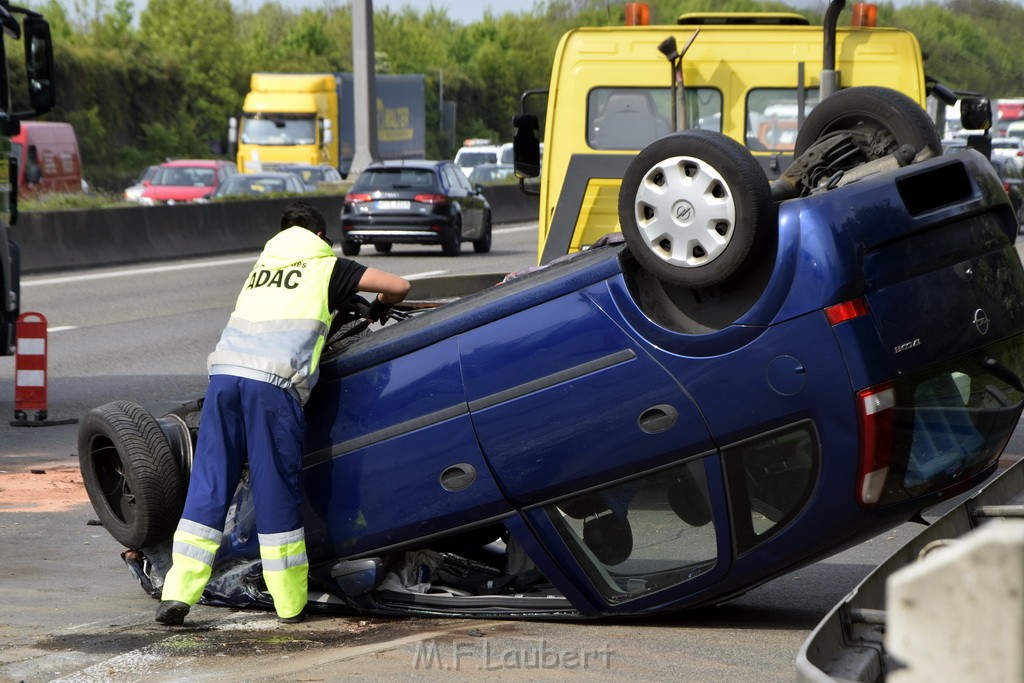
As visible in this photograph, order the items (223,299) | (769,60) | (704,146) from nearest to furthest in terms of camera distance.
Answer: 1. (704,146)
2. (769,60)
3. (223,299)

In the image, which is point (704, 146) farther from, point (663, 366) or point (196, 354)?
point (196, 354)

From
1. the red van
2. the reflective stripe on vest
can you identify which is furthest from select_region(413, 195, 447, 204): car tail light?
the reflective stripe on vest

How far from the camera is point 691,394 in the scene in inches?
197

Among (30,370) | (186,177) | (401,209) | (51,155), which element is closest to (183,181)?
(186,177)

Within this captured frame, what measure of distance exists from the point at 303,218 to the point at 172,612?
1605 mm

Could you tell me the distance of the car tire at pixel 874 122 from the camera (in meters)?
5.51

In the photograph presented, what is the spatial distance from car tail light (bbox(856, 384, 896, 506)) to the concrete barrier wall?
18.6 m

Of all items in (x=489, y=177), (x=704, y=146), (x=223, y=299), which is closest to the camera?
(x=704, y=146)

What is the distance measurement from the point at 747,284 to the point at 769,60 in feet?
20.3

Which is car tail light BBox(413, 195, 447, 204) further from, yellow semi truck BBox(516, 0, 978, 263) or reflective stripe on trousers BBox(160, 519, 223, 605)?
reflective stripe on trousers BBox(160, 519, 223, 605)

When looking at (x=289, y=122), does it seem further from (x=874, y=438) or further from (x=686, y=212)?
(x=874, y=438)

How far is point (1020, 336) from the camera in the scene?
531 centimetres

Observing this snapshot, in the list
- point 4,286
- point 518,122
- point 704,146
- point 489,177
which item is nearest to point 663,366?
point 704,146

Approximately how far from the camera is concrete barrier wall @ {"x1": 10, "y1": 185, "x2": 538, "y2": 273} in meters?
23.1
